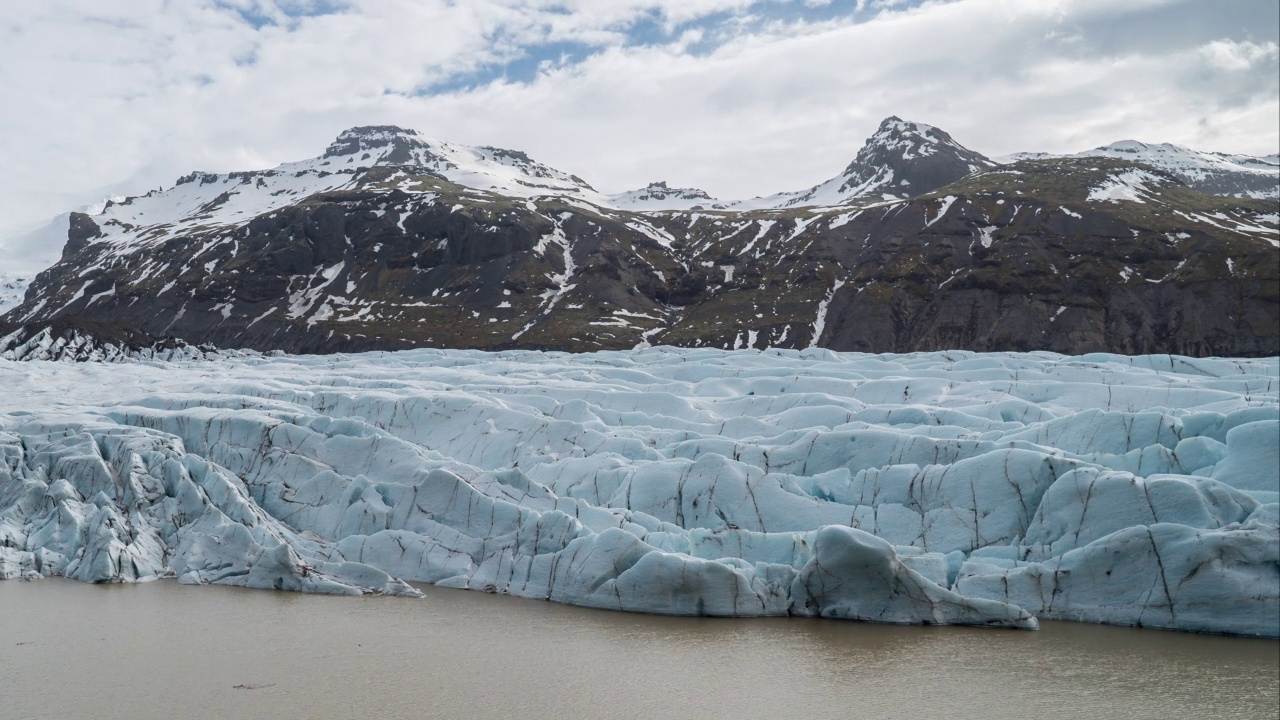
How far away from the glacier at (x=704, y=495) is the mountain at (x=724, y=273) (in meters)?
54.7

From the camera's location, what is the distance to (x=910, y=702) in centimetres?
1067

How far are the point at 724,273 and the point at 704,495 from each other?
84129mm

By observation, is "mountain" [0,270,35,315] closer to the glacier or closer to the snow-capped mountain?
the snow-capped mountain

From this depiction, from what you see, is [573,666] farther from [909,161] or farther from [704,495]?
[909,161]

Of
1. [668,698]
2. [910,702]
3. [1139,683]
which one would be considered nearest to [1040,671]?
[1139,683]

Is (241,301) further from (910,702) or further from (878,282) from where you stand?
(910,702)

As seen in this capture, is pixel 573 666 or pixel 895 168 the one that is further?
pixel 895 168

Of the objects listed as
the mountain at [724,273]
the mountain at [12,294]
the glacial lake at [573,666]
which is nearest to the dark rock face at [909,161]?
the mountain at [724,273]

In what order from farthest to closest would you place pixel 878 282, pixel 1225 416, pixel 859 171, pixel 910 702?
1. pixel 859 171
2. pixel 878 282
3. pixel 1225 416
4. pixel 910 702

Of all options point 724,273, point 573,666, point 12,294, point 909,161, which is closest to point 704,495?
point 573,666

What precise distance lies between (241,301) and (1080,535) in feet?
330

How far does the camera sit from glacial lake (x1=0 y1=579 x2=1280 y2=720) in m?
10.5

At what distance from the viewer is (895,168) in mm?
158250

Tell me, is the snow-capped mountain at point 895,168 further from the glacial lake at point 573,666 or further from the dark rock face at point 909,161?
the glacial lake at point 573,666
